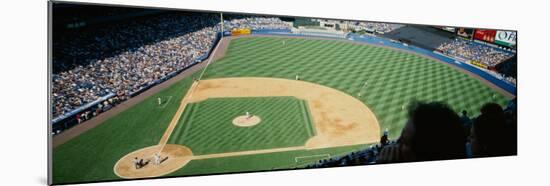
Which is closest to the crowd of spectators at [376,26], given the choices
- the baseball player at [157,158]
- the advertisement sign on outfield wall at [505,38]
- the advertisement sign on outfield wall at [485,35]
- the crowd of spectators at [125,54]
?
the crowd of spectators at [125,54]

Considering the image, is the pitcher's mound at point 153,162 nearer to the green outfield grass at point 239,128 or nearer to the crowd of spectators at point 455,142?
the green outfield grass at point 239,128

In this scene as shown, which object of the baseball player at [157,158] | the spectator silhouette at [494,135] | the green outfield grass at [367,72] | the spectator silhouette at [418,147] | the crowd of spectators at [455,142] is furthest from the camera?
the spectator silhouette at [494,135]

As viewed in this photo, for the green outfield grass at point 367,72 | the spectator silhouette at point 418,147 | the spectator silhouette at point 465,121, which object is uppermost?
the green outfield grass at point 367,72

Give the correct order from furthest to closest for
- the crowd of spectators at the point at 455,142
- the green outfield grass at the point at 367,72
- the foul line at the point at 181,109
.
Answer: the crowd of spectators at the point at 455,142 < the green outfield grass at the point at 367,72 < the foul line at the point at 181,109

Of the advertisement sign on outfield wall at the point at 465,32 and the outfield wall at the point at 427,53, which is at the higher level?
the advertisement sign on outfield wall at the point at 465,32

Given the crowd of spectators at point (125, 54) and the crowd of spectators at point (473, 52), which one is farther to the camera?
the crowd of spectators at point (473, 52)

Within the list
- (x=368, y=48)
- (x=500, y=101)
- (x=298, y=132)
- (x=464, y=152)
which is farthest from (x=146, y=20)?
(x=500, y=101)

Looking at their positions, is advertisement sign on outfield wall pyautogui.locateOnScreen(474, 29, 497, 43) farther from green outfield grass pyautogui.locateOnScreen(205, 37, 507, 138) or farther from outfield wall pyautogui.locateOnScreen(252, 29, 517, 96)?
green outfield grass pyautogui.locateOnScreen(205, 37, 507, 138)

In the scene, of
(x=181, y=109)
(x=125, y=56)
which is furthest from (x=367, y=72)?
(x=125, y=56)
